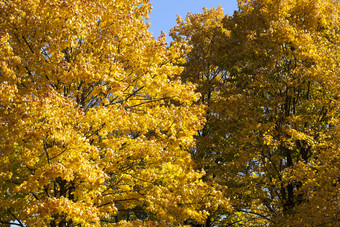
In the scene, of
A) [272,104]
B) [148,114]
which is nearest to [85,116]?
[148,114]

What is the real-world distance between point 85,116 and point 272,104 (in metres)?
10.2

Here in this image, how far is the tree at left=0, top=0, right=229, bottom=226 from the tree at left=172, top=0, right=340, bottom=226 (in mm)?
4006

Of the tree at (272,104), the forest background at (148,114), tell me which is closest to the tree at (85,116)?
the forest background at (148,114)

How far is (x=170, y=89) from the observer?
1234 cm

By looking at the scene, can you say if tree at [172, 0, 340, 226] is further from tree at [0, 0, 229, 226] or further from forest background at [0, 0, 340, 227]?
tree at [0, 0, 229, 226]

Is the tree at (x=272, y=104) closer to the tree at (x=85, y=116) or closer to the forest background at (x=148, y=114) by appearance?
the forest background at (x=148, y=114)

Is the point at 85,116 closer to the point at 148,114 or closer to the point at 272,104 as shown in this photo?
the point at 148,114

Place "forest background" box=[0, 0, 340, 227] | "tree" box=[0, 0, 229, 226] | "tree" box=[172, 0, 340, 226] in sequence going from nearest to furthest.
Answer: "tree" box=[0, 0, 229, 226] < "forest background" box=[0, 0, 340, 227] < "tree" box=[172, 0, 340, 226]

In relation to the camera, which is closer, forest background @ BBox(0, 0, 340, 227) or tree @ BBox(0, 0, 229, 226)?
tree @ BBox(0, 0, 229, 226)

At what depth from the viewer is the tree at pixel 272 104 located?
16.5 meters

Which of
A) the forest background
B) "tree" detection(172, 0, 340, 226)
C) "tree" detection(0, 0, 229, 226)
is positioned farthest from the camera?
"tree" detection(172, 0, 340, 226)

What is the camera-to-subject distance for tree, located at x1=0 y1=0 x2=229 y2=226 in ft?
30.9

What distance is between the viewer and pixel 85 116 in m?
10.2

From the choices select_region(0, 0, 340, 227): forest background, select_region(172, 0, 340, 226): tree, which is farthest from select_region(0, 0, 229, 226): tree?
select_region(172, 0, 340, 226): tree
